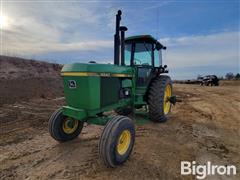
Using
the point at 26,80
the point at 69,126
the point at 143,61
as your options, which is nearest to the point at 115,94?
the point at 69,126

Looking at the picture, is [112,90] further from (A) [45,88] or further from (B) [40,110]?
(A) [45,88]

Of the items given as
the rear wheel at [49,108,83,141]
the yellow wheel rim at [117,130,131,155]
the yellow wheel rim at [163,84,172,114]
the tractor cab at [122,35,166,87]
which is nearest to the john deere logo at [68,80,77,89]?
the rear wheel at [49,108,83,141]

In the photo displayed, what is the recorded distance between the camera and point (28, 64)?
17.5m

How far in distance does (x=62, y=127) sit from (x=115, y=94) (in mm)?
1431

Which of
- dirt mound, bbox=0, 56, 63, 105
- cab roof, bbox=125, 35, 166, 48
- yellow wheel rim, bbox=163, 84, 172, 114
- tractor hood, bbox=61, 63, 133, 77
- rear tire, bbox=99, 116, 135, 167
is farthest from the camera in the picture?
dirt mound, bbox=0, 56, 63, 105

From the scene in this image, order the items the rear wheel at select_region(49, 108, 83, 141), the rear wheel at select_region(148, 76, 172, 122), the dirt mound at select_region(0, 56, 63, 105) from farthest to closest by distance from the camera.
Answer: the dirt mound at select_region(0, 56, 63, 105) < the rear wheel at select_region(148, 76, 172, 122) < the rear wheel at select_region(49, 108, 83, 141)

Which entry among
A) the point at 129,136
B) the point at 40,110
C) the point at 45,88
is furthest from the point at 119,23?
the point at 45,88

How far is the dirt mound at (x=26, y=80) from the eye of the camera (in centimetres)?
1142

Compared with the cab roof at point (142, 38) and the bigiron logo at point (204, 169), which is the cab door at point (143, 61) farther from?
the bigiron logo at point (204, 169)

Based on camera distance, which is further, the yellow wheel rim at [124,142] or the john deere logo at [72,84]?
the john deere logo at [72,84]

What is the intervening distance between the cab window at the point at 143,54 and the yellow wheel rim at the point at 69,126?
8.52 feet

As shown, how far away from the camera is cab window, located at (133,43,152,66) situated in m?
6.32

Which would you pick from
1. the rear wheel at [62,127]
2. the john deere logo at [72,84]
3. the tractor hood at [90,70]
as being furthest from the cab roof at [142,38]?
the rear wheel at [62,127]

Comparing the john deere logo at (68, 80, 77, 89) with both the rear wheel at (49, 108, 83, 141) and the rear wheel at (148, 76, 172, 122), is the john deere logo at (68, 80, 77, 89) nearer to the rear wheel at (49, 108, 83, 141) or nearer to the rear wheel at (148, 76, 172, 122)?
the rear wheel at (49, 108, 83, 141)
